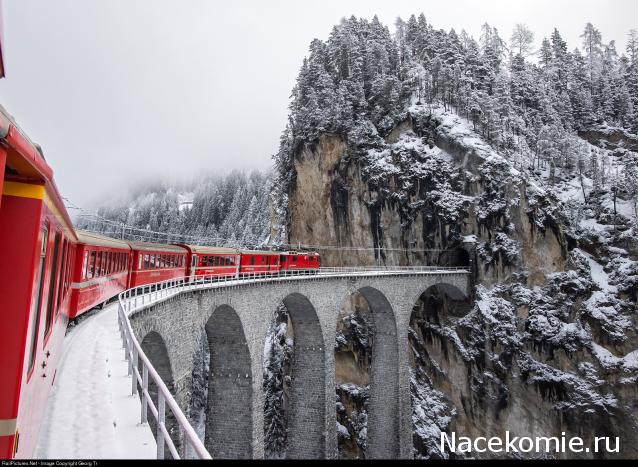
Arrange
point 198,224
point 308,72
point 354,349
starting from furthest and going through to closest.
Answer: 1. point 198,224
2. point 308,72
3. point 354,349

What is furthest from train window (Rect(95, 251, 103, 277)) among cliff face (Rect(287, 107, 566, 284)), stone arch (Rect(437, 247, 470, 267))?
stone arch (Rect(437, 247, 470, 267))

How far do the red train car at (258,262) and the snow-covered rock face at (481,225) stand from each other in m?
16.7

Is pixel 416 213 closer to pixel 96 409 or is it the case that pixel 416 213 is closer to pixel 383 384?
pixel 383 384

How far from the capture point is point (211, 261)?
21.2 metres

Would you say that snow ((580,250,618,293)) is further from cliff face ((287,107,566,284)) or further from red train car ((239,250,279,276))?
red train car ((239,250,279,276))

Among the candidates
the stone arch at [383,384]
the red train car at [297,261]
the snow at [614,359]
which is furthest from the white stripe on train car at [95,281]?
the snow at [614,359]

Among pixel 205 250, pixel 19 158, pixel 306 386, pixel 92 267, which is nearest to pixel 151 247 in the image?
pixel 205 250

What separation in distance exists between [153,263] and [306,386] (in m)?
12.6

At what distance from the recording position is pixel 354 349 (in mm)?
39312

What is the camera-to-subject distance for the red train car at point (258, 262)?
23234 millimetres

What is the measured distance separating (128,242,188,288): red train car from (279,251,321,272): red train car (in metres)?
9.57

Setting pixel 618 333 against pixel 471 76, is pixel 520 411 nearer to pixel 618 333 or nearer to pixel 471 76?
pixel 618 333
